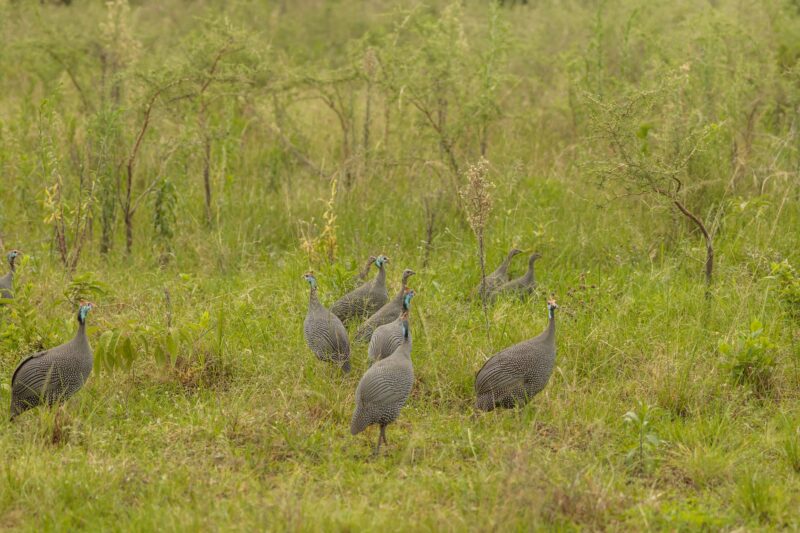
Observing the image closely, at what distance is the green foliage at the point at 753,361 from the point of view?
222 inches

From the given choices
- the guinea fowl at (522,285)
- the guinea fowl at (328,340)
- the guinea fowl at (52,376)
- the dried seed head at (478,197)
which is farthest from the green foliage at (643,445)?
the guinea fowl at (52,376)

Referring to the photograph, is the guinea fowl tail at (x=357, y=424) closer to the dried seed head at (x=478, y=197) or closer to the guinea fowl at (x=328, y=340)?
the guinea fowl at (x=328, y=340)

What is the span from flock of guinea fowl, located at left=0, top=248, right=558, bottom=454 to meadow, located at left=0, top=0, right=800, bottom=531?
151 millimetres

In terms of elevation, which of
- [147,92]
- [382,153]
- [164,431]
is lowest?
[164,431]

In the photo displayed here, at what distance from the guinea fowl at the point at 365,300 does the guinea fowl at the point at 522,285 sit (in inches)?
31.2

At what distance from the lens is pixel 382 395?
509 centimetres

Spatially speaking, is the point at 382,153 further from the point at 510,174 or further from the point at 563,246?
the point at 563,246

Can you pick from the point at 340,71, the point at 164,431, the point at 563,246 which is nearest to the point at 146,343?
the point at 164,431

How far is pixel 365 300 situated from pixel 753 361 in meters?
2.43

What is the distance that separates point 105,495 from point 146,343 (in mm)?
1152

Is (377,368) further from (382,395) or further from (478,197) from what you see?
(478,197)

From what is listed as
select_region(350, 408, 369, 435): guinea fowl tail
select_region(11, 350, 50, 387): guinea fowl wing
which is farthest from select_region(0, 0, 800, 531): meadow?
select_region(11, 350, 50, 387): guinea fowl wing

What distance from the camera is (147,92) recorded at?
8.30 meters

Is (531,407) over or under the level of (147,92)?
under
